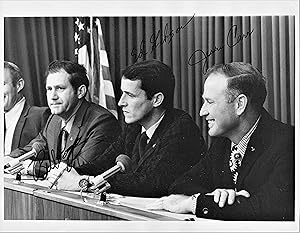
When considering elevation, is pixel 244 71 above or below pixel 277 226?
above

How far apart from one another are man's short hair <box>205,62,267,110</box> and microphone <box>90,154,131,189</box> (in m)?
0.46

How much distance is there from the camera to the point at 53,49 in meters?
2.29

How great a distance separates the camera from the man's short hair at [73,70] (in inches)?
90.4

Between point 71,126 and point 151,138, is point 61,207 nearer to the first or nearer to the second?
point 71,126

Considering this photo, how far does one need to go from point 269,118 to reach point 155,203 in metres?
0.54

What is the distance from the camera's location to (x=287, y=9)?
2258mm

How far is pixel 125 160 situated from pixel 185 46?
19.4 inches

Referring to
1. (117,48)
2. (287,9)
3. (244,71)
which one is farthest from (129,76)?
(287,9)

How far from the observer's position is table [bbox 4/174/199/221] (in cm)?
225

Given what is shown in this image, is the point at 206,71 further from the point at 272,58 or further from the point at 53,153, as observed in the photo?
the point at 53,153

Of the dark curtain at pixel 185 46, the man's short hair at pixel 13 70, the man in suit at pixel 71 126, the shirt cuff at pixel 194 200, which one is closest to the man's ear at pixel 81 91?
the man in suit at pixel 71 126

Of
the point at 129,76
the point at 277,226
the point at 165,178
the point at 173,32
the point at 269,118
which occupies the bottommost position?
the point at 277,226
